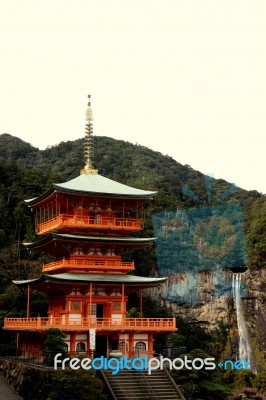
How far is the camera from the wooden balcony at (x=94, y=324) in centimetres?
3155

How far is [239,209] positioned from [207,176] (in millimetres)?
15611

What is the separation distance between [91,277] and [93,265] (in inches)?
39.7

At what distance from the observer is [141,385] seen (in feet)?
94.2

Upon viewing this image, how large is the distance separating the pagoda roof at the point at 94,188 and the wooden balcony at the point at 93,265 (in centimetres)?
334

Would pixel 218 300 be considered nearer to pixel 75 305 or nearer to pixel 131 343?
pixel 131 343

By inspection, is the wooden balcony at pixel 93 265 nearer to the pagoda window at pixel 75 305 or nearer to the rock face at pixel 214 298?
the pagoda window at pixel 75 305

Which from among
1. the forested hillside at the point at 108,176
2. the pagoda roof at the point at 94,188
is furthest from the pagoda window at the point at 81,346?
the forested hillside at the point at 108,176

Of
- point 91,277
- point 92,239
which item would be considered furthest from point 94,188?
point 91,277

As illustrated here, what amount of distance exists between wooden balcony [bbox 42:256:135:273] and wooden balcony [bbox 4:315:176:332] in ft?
8.04

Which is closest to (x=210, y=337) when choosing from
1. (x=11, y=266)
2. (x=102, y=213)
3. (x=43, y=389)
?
(x=11, y=266)

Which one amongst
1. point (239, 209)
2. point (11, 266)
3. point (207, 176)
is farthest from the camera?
point (207, 176)

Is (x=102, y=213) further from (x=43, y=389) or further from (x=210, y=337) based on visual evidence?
(x=210, y=337)

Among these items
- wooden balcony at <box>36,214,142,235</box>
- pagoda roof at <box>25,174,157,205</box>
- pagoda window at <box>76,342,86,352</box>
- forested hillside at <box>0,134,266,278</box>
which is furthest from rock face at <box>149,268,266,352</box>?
pagoda window at <box>76,342,86,352</box>

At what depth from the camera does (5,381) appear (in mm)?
32562
